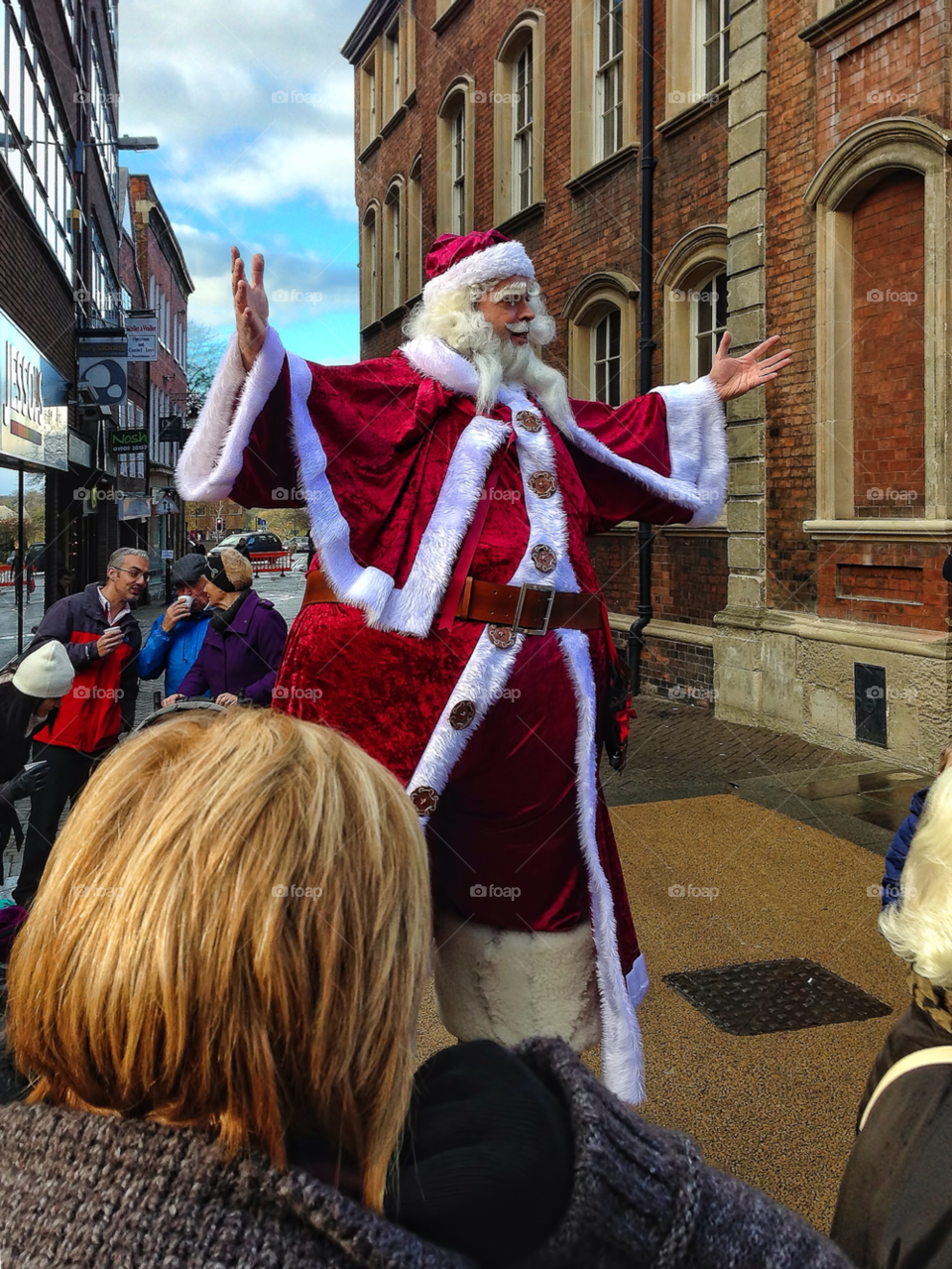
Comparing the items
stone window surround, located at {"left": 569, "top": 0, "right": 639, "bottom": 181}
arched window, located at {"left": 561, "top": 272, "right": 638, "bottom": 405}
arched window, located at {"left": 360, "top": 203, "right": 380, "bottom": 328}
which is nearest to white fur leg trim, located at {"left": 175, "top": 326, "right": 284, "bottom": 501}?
arched window, located at {"left": 561, "top": 272, "right": 638, "bottom": 405}

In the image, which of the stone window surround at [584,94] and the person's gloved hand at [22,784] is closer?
the person's gloved hand at [22,784]

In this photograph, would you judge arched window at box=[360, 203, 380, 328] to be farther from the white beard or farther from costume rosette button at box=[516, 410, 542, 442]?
costume rosette button at box=[516, 410, 542, 442]

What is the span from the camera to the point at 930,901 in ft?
5.25

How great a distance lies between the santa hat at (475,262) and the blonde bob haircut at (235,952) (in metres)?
2.39

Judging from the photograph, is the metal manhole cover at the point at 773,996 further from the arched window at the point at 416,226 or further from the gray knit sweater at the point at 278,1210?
the arched window at the point at 416,226

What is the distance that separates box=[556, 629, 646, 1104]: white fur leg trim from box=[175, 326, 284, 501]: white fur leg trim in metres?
0.93

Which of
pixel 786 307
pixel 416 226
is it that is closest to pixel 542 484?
pixel 786 307

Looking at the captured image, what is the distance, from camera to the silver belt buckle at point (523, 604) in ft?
9.11

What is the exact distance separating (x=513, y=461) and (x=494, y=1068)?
6.86 feet

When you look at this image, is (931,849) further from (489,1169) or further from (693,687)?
(693,687)

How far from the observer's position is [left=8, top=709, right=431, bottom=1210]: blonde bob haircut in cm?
96

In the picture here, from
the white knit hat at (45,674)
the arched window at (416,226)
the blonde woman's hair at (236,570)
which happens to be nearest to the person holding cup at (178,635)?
the blonde woman's hair at (236,570)

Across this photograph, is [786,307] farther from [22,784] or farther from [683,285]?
[22,784]

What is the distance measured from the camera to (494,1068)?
108cm
